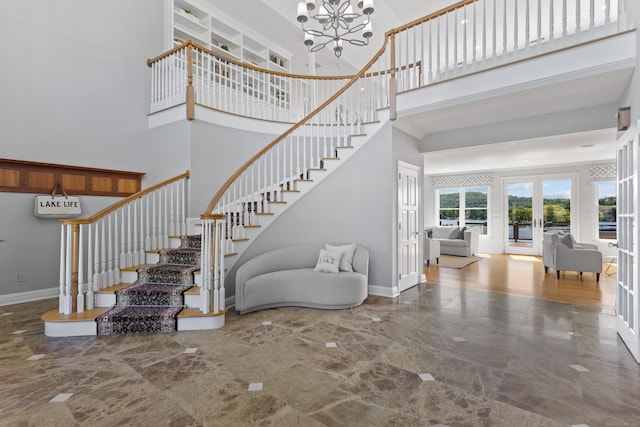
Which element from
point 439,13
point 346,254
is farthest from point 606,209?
point 346,254

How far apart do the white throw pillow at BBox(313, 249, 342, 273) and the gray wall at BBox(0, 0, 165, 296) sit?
2.75m

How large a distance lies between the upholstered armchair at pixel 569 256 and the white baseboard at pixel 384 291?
139 inches

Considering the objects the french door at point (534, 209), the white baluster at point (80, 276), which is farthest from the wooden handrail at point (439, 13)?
the french door at point (534, 209)

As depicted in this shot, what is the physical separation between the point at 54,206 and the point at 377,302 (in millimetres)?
4789

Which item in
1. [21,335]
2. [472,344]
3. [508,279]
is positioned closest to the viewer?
[472,344]

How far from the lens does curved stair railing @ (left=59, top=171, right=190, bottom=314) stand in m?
3.25

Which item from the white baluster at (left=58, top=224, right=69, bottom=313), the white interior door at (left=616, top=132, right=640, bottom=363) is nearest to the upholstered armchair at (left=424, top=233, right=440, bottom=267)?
the white interior door at (left=616, top=132, right=640, bottom=363)

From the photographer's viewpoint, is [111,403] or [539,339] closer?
[111,403]

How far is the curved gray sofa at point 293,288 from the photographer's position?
Answer: 375 cm

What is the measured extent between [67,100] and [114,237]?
2.19 m

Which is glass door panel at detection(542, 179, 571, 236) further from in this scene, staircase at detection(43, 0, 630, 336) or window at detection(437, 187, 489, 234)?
staircase at detection(43, 0, 630, 336)

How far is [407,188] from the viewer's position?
197 inches

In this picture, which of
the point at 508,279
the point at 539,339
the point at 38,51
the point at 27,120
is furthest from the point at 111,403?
the point at 508,279

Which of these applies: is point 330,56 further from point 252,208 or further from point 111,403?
point 111,403
